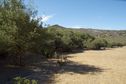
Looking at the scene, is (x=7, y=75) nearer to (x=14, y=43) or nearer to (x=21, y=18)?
(x=14, y=43)

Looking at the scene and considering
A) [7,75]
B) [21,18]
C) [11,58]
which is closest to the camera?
[7,75]

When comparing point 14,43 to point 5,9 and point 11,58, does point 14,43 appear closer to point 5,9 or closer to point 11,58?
point 5,9

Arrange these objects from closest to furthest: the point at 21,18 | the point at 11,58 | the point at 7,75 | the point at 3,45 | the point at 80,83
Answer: the point at 80,83
the point at 7,75
the point at 3,45
the point at 21,18
the point at 11,58

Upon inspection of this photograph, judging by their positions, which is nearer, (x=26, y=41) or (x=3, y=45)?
(x=3, y=45)

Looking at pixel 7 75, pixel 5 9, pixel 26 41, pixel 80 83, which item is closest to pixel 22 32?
pixel 26 41

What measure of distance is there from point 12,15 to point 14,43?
7.82 ft

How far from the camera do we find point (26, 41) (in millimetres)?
23125

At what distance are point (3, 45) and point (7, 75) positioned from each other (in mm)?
3060

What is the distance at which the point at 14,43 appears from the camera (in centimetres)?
2233

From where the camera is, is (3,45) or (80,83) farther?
(3,45)

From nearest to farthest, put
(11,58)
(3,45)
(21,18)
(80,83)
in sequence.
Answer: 1. (80,83)
2. (3,45)
3. (21,18)
4. (11,58)

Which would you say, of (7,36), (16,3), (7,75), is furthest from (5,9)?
(7,75)

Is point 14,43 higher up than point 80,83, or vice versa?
point 14,43

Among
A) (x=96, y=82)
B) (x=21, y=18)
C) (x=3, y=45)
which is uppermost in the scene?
(x=21, y=18)
